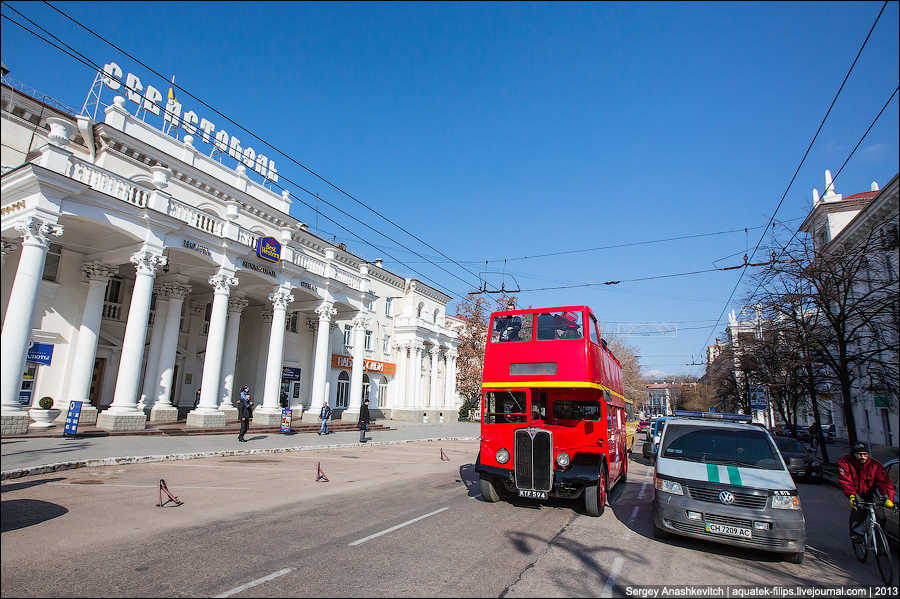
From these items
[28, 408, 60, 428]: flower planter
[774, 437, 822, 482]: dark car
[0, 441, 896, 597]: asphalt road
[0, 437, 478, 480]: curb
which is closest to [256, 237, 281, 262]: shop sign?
[0, 437, 478, 480]: curb

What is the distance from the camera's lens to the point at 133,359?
58.1 ft

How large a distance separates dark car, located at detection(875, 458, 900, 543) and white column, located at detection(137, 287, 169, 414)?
82.7ft

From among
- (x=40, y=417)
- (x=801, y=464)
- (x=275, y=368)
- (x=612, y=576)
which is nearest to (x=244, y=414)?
(x=275, y=368)

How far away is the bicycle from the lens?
18.7 ft

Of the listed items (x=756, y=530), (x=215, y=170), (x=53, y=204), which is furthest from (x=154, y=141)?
(x=756, y=530)

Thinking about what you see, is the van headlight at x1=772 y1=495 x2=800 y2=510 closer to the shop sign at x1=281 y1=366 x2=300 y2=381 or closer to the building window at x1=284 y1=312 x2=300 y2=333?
the shop sign at x1=281 y1=366 x2=300 y2=381

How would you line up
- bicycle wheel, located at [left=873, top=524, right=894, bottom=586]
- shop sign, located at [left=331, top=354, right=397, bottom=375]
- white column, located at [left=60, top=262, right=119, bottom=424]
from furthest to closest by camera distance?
shop sign, located at [left=331, top=354, right=397, bottom=375] → white column, located at [left=60, top=262, right=119, bottom=424] → bicycle wheel, located at [left=873, top=524, right=894, bottom=586]

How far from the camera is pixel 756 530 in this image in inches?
244

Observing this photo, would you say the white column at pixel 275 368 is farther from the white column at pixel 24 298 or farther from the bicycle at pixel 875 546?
the bicycle at pixel 875 546

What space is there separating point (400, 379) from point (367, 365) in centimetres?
516

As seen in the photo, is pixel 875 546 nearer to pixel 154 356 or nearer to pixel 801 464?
pixel 801 464

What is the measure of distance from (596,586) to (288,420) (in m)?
19.3

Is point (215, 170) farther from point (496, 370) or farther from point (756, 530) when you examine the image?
point (756, 530)

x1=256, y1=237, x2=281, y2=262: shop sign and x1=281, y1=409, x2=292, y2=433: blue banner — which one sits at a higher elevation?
x1=256, y1=237, x2=281, y2=262: shop sign
